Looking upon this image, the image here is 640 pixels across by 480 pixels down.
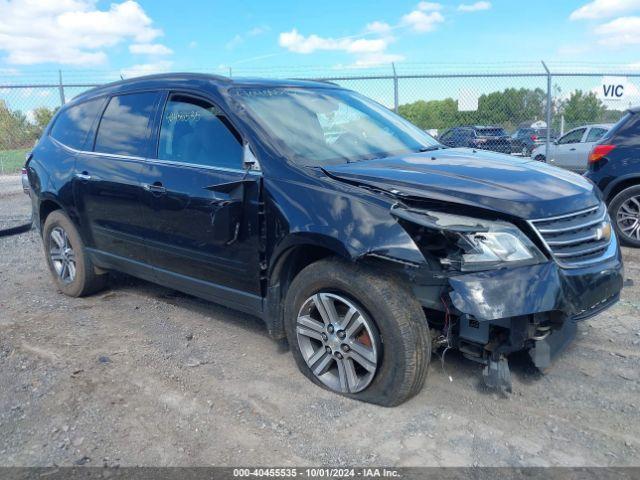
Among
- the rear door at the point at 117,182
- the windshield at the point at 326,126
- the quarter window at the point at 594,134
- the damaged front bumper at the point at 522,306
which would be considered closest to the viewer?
the damaged front bumper at the point at 522,306

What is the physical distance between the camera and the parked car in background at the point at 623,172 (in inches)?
257

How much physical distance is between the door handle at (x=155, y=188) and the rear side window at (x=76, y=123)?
1243 mm

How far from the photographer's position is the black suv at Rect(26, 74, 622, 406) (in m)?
2.87

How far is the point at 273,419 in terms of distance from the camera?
123 inches

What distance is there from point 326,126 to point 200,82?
946 mm

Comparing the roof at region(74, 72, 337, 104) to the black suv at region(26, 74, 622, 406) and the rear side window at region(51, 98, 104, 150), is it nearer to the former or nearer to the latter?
the black suv at region(26, 74, 622, 406)

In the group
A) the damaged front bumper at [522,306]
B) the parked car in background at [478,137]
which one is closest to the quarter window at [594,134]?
the parked car in background at [478,137]

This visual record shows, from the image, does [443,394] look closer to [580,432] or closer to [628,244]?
[580,432]

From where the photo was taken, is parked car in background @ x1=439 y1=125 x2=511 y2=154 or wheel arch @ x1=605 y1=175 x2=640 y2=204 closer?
wheel arch @ x1=605 y1=175 x2=640 y2=204

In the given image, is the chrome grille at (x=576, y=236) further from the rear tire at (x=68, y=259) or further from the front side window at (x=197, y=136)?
the rear tire at (x=68, y=259)

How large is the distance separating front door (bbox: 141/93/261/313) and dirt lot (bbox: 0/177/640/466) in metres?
0.52

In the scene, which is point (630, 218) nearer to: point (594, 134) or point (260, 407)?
point (260, 407)

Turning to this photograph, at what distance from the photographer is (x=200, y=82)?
399 centimetres

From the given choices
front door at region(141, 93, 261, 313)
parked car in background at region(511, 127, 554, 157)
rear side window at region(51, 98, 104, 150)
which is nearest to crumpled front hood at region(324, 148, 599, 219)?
front door at region(141, 93, 261, 313)
